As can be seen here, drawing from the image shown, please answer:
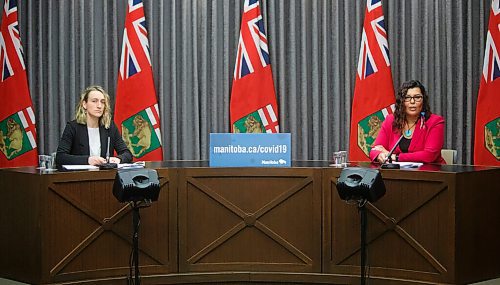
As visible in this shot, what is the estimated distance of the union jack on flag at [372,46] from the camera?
18.7 feet

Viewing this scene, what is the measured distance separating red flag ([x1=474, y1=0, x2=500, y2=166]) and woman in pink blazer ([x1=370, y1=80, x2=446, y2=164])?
1.09 metres

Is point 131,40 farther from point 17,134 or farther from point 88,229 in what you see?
point 88,229

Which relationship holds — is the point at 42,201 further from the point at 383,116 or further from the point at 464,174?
the point at 383,116

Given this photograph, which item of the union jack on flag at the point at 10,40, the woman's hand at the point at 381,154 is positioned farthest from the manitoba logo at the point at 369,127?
the union jack on flag at the point at 10,40

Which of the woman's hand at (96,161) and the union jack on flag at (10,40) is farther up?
the union jack on flag at (10,40)

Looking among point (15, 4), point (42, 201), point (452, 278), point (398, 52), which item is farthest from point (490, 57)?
point (15, 4)

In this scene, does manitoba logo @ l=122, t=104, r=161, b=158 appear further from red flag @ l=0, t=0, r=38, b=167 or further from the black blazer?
the black blazer

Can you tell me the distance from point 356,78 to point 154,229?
2.53m

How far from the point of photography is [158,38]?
6000 mm

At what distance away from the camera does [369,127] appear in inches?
226

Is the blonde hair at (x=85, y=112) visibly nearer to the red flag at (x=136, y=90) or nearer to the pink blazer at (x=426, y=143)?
the red flag at (x=136, y=90)

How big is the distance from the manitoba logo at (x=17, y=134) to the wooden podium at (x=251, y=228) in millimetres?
1919

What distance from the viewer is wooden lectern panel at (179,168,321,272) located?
4.05 m

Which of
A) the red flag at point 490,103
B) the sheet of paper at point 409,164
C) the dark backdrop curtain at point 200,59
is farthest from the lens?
the dark backdrop curtain at point 200,59
